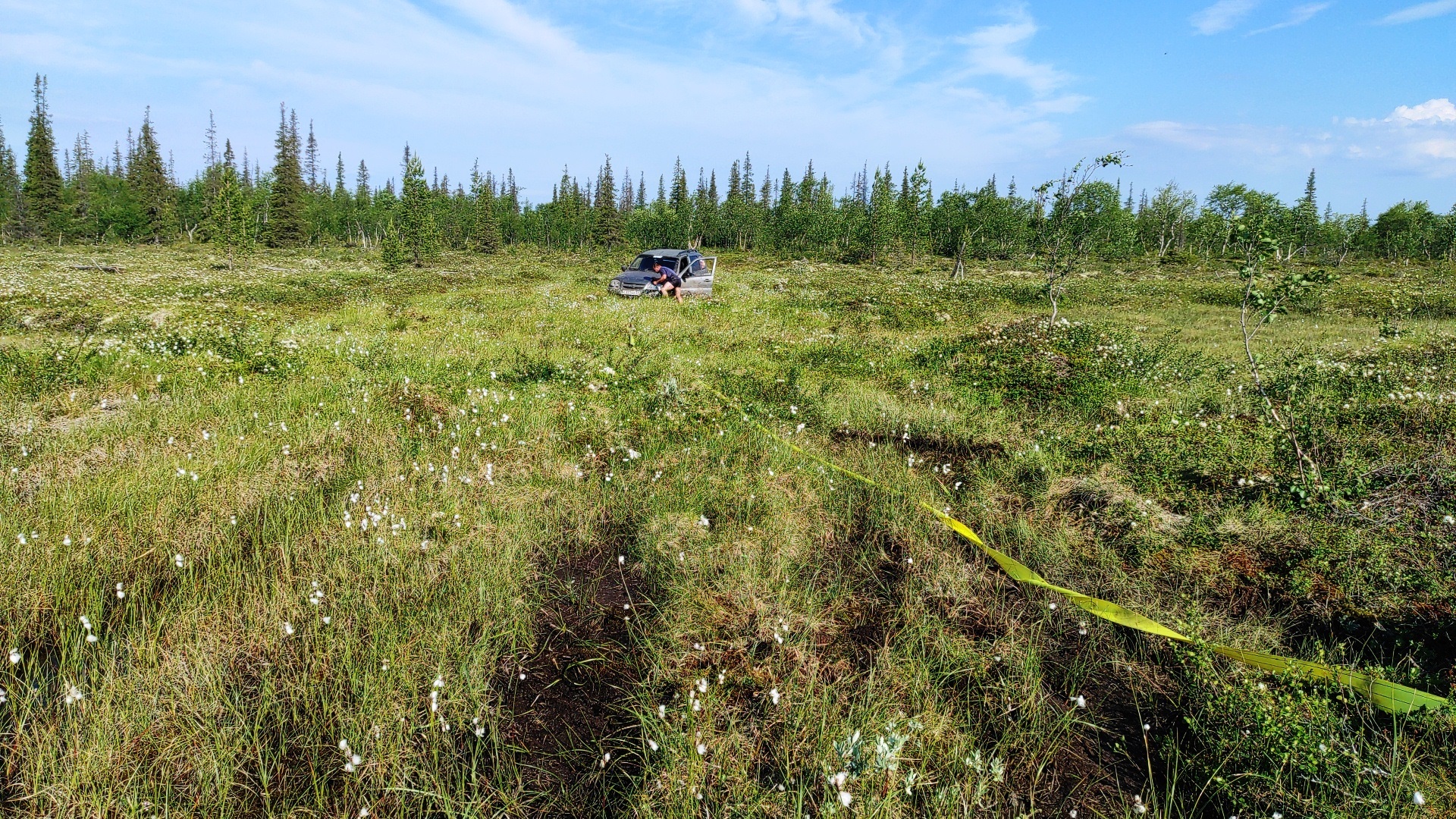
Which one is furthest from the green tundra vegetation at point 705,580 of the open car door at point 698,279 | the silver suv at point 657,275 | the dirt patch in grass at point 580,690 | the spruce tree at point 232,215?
the spruce tree at point 232,215

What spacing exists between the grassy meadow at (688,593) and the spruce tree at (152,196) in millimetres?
79000

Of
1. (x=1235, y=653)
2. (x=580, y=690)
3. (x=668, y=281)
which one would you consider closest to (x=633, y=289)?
(x=668, y=281)

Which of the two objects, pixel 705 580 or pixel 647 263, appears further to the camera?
pixel 647 263

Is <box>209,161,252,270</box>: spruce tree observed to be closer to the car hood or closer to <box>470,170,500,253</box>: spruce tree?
the car hood

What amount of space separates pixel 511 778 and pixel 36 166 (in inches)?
3591

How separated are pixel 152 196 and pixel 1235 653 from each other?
300ft

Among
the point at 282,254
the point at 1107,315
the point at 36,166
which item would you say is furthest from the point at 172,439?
the point at 36,166

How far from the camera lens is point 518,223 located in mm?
93188

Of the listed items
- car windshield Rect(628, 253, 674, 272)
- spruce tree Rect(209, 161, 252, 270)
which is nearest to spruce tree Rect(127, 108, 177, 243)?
spruce tree Rect(209, 161, 252, 270)

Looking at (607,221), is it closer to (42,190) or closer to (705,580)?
(42,190)

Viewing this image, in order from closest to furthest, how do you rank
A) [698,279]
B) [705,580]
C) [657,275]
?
[705,580], [657,275], [698,279]

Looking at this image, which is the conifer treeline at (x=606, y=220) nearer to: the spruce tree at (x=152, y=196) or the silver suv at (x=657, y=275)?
the spruce tree at (x=152, y=196)

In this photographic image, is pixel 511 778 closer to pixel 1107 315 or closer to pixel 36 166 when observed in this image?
pixel 1107 315

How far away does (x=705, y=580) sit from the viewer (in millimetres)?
4152
